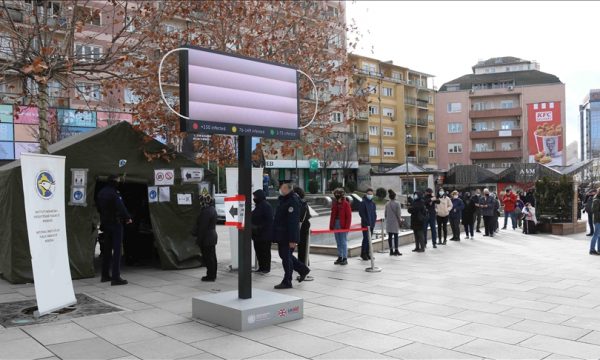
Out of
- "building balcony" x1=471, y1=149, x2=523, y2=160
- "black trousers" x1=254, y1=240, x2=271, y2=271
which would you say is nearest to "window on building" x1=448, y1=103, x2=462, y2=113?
"building balcony" x1=471, y1=149, x2=523, y2=160

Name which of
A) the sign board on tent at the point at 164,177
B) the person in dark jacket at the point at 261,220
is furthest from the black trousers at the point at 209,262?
the sign board on tent at the point at 164,177

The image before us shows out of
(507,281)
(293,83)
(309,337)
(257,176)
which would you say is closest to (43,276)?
(309,337)

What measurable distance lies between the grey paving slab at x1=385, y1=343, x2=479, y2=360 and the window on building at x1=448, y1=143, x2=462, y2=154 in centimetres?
8088

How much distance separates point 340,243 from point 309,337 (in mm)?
6396

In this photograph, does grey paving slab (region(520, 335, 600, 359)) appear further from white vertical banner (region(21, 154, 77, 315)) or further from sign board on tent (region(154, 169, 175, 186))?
sign board on tent (region(154, 169, 175, 186))

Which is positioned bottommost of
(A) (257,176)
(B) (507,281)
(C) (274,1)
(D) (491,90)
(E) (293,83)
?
(B) (507,281)

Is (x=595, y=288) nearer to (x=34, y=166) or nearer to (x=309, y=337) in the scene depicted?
(x=309, y=337)

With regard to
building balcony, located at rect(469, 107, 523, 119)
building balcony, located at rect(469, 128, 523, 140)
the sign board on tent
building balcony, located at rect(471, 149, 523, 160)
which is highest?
building balcony, located at rect(469, 107, 523, 119)

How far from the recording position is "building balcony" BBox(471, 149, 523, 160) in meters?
79.2

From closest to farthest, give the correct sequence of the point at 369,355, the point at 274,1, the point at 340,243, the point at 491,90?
the point at 369,355
the point at 340,243
the point at 274,1
the point at 491,90

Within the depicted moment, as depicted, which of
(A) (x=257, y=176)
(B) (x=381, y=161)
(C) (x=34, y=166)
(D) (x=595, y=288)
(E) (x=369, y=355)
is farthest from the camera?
(B) (x=381, y=161)

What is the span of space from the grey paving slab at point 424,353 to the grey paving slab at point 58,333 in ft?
11.9

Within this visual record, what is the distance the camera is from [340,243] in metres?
12.5

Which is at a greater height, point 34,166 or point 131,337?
point 34,166
